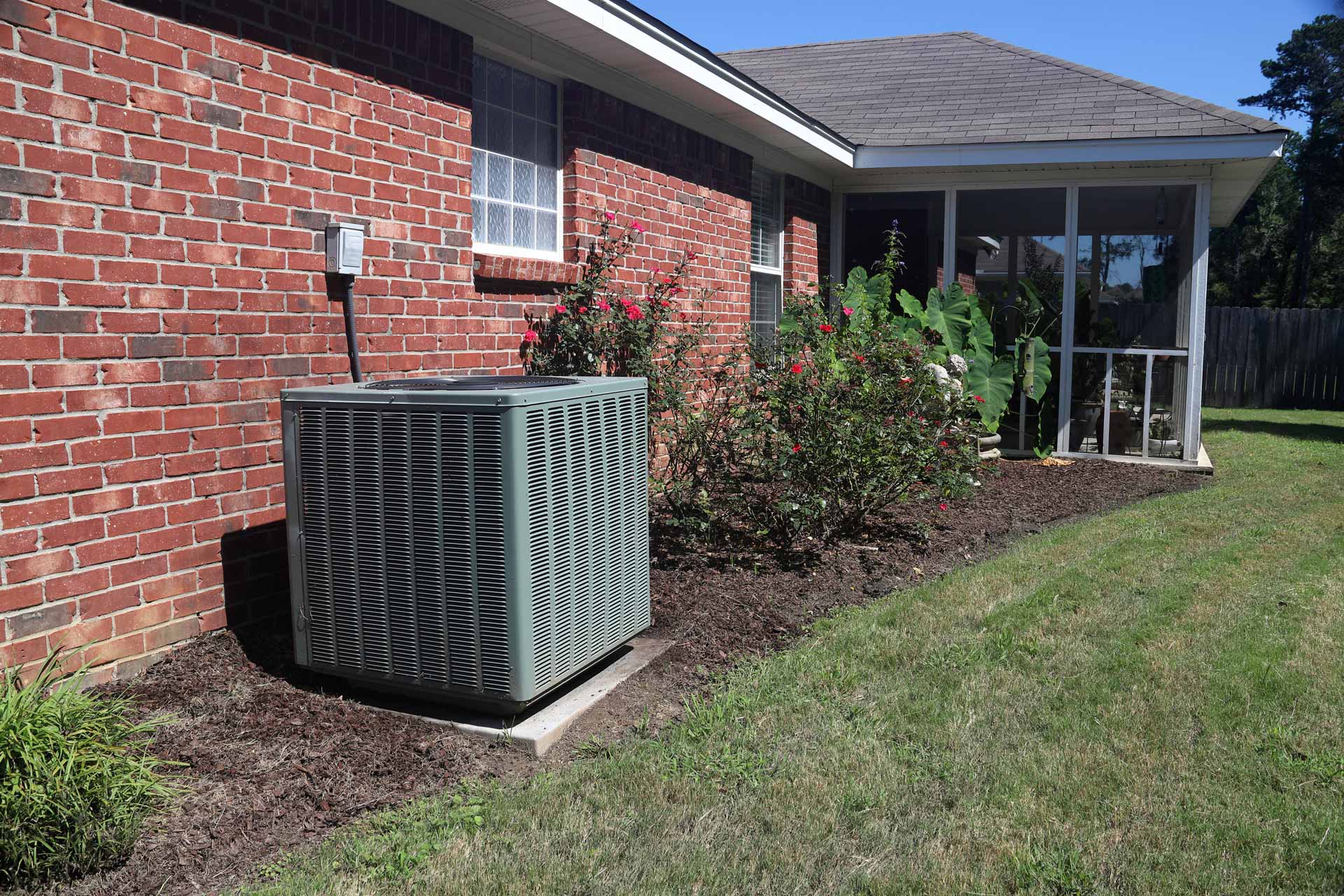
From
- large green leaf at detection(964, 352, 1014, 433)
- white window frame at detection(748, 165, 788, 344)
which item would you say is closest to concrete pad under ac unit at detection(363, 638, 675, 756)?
white window frame at detection(748, 165, 788, 344)

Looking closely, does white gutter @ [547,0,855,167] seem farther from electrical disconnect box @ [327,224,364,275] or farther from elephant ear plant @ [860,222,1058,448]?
electrical disconnect box @ [327,224,364,275]

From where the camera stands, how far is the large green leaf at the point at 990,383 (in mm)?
9867

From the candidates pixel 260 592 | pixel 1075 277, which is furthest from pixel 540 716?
pixel 1075 277

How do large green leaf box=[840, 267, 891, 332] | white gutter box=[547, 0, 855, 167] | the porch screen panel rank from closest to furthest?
white gutter box=[547, 0, 855, 167] → large green leaf box=[840, 267, 891, 332] → the porch screen panel

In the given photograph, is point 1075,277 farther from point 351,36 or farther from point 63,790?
point 63,790

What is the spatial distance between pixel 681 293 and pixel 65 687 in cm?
561

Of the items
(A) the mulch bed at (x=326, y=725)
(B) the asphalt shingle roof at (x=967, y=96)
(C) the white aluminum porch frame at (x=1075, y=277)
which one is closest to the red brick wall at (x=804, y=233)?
(C) the white aluminum porch frame at (x=1075, y=277)

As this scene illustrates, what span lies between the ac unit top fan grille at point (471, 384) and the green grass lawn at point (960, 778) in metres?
1.28

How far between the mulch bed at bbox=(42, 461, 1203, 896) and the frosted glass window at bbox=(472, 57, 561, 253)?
206 cm

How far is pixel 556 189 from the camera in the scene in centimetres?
656

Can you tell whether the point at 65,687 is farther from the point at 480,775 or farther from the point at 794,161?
the point at 794,161

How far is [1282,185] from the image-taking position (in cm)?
3997

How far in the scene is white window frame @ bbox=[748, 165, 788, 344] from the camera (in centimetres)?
962

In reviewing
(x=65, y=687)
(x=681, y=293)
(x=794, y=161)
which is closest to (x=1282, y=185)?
(x=794, y=161)
